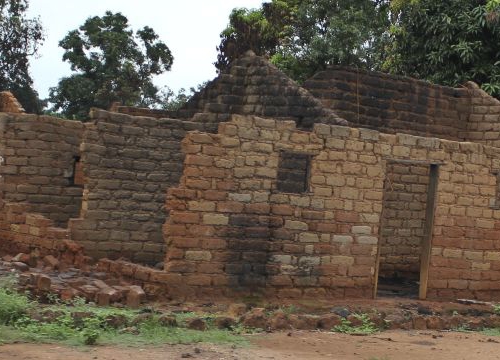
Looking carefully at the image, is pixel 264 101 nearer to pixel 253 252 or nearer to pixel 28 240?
pixel 253 252

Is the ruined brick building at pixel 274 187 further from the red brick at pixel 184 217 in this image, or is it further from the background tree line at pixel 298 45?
the background tree line at pixel 298 45

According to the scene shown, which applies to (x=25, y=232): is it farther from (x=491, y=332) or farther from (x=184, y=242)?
(x=491, y=332)

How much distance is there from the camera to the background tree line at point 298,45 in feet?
57.4

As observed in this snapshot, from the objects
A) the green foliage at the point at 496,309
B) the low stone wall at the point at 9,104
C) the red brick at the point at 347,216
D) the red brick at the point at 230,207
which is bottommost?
the green foliage at the point at 496,309

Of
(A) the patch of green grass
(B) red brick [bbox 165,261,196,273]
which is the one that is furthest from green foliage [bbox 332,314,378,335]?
(B) red brick [bbox 165,261,196,273]

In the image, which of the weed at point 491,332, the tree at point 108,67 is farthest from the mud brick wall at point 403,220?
the tree at point 108,67

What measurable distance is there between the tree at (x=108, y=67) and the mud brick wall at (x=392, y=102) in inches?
690

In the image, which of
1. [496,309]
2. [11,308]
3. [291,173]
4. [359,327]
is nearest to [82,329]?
[11,308]

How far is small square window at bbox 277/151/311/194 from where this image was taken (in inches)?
414

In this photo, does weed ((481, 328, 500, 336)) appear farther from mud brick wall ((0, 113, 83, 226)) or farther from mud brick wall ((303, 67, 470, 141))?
mud brick wall ((0, 113, 83, 226))

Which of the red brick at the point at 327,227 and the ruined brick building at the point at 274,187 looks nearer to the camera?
the ruined brick building at the point at 274,187

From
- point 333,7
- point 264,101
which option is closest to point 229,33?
point 333,7

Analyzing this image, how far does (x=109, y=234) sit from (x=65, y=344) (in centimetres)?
433

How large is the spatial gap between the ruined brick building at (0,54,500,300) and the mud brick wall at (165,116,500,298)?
0.02m
